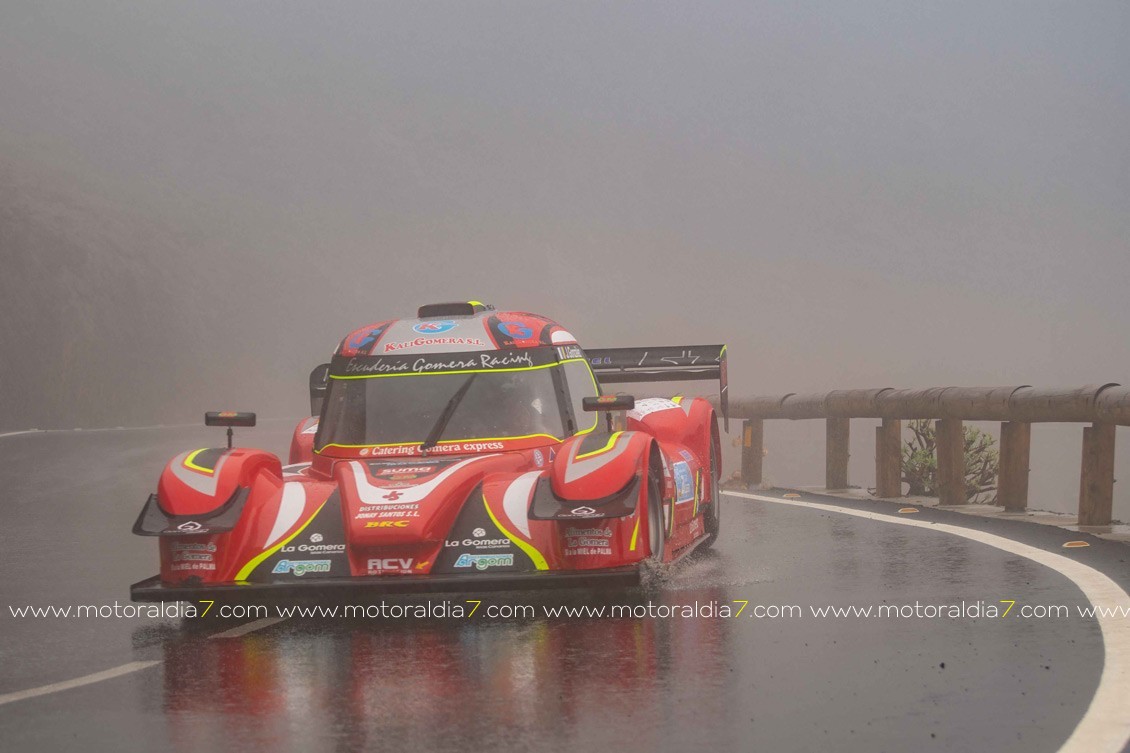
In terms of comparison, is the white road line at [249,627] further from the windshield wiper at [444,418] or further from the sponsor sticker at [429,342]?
the sponsor sticker at [429,342]

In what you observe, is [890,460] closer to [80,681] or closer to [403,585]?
[403,585]

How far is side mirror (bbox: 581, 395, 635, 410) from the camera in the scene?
8547mm

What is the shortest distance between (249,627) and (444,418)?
2.13 metres

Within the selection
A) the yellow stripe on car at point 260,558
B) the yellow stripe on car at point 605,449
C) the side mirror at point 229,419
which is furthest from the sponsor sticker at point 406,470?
the side mirror at point 229,419

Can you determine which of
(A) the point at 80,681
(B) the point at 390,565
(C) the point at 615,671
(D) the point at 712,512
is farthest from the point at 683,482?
(A) the point at 80,681

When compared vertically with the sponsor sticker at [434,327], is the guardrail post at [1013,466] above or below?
below

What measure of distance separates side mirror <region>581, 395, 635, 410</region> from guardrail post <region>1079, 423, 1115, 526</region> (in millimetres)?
4498

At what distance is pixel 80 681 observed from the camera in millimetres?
6121

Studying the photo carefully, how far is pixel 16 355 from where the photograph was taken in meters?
62.0

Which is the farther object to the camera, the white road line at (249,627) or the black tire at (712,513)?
the black tire at (712,513)

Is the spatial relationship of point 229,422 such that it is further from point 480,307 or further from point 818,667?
point 818,667

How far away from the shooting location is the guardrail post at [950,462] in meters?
14.0

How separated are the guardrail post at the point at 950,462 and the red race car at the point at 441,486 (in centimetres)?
446

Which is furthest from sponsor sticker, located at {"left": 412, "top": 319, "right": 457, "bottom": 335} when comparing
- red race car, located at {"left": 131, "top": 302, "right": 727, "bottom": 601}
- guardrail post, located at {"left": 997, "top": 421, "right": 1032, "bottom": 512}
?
guardrail post, located at {"left": 997, "top": 421, "right": 1032, "bottom": 512}
